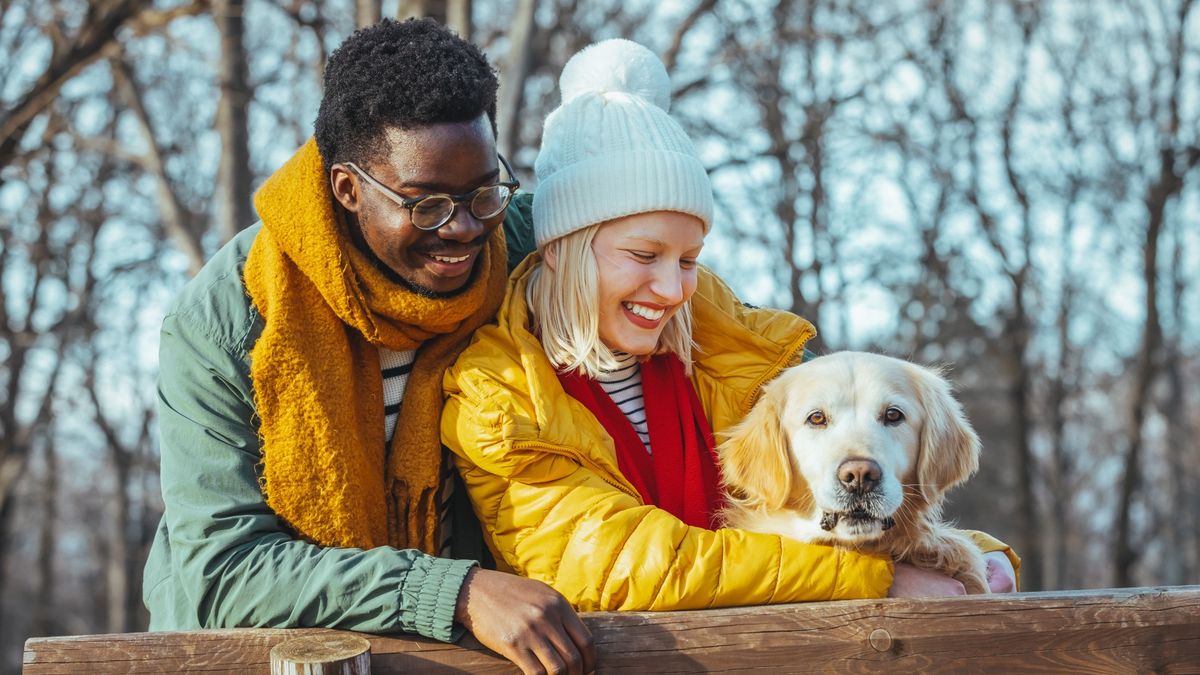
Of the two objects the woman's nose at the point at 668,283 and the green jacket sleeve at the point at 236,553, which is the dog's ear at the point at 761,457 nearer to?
the woman's nose at the point at 668,283

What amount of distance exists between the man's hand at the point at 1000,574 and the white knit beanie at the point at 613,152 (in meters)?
1.33

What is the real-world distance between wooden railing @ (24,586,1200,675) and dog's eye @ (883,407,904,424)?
585mm

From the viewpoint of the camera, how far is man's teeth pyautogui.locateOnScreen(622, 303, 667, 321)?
10.5ft

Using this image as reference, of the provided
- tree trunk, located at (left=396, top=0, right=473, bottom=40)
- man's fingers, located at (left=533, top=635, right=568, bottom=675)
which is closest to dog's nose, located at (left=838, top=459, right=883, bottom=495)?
man's fingers, located at (left=533, top=635, right=568, bottom=675)

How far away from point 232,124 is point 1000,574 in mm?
7057

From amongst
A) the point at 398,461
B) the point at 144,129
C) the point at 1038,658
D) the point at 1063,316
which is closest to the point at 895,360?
the point at 1038,658

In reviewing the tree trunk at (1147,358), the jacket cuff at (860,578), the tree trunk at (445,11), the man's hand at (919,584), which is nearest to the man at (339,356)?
the jacket cuff at (860,578)

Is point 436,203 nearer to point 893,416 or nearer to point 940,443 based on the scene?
point 893,416

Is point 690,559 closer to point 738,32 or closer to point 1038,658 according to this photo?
point 1038,658

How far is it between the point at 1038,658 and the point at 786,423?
34.7 inches

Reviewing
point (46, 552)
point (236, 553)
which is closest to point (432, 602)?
point (236, 553)

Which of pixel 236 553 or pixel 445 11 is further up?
pixel 445 11

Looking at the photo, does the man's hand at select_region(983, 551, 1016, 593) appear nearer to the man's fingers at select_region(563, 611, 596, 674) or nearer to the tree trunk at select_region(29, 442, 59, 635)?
the man's fingers at select_region(563, 611, 596, 674)

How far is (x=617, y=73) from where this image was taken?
11.6 feet
